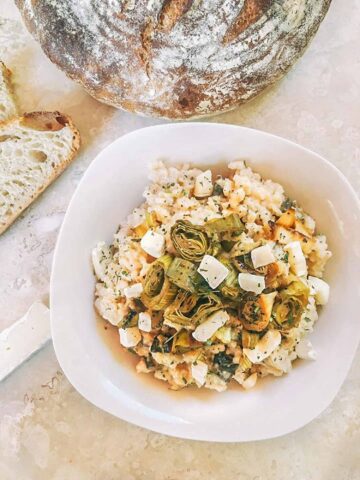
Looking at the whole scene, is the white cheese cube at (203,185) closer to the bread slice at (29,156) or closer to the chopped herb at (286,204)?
the chopped herb at (286,204)

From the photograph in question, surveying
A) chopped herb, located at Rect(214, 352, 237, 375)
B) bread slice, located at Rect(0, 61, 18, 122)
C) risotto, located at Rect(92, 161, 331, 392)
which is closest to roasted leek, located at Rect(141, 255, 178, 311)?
risotto, located at Rect(92, 161, 331, 392)

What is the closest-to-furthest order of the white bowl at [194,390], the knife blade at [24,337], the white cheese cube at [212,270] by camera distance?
the white cheese cube at [212,270]
the white bowl at [194,390]
the knife blade at [24,337]

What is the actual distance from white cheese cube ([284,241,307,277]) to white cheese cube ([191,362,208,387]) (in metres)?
0.35

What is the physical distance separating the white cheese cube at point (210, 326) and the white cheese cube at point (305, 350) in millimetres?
260

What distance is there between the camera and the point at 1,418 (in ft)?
6.14

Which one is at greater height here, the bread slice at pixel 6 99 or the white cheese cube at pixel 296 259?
the bread slice at pixel 6 99

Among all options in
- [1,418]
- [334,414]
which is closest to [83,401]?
[1,418]

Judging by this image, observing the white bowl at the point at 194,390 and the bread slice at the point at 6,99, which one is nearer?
the white bowl at the point at 194,390

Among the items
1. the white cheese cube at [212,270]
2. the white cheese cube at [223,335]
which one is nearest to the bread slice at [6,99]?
the white cheese cube at [212,270]

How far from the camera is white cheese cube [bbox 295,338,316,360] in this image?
1.64 metres

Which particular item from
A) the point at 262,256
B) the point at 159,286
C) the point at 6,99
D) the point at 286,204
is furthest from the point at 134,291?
the point at 6,99

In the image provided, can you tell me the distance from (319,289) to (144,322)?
19.3 inches

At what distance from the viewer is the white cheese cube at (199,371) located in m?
1.57

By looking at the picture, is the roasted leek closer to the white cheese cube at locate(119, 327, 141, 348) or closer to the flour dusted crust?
the white cheese cube at locate(119, 327, 141, 348)
